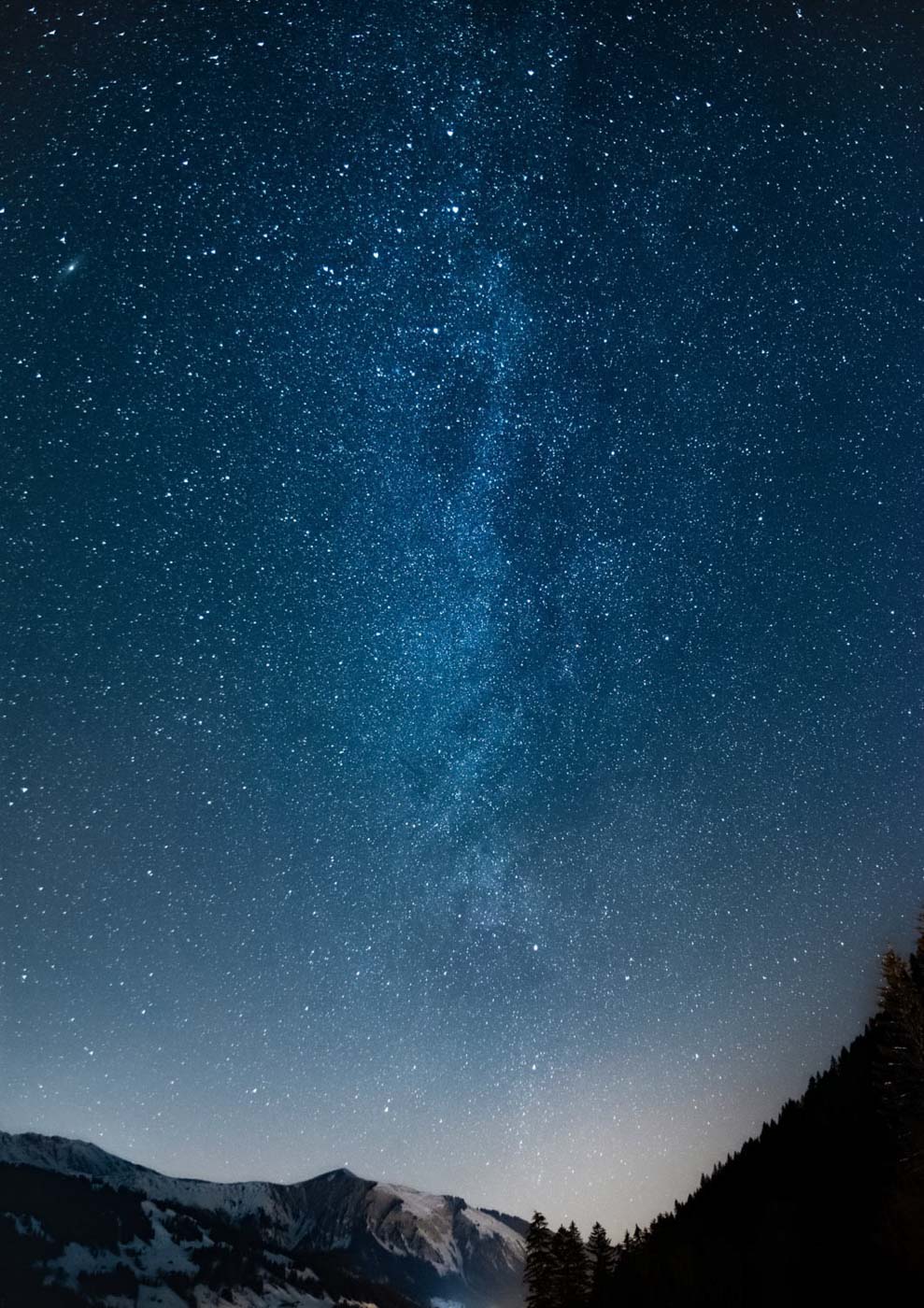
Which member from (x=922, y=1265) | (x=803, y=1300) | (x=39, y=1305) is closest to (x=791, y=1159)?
(x=803, y=1300)

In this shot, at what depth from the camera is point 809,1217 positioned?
1246 inches

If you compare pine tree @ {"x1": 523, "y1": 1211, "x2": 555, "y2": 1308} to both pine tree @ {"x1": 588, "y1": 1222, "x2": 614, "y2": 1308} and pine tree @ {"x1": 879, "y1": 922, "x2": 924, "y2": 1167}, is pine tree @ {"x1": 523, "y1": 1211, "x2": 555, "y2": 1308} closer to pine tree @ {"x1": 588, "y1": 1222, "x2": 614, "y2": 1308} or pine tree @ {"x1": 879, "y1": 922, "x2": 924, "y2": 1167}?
pine tree @ {"x1": 588, "y1": 1222, "x2": 614, "y2": 1308}

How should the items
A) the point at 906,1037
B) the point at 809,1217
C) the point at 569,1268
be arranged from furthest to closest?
the point at 569,1268
the point at 809,1217
the point at 906,1037

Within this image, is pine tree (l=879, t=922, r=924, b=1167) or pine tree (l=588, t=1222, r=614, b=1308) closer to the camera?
pine tree (l=879, t=922, r=924, b=1167)

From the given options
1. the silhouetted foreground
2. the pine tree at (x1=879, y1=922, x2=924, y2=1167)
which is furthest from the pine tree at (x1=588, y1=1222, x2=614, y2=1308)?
the pine tree at (x1=879, y1=922, x2=924, y2=1167)

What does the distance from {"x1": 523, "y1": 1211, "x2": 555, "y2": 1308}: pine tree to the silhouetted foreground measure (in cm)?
7

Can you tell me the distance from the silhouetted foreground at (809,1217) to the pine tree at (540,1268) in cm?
7

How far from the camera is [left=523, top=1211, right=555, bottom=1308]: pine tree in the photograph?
143ft

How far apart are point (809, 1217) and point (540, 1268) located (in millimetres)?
20532

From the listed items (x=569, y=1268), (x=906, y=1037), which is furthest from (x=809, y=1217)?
(x=569, y=1268)

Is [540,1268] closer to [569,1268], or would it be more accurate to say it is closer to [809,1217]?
[569,1268]

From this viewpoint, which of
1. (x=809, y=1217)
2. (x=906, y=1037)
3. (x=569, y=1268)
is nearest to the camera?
(x=906, y=1037)

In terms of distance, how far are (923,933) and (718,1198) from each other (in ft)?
67.9

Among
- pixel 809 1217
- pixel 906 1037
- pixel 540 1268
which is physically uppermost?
pixel 906 1037
